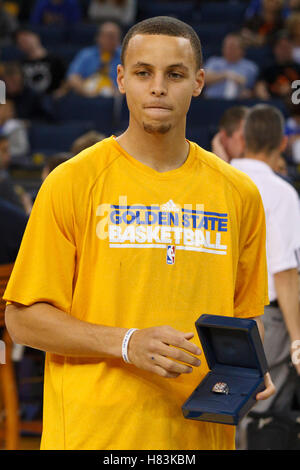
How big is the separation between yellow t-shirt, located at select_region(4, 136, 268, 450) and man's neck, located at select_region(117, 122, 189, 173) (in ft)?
0.08

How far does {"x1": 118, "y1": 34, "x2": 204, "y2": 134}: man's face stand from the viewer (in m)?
1.90

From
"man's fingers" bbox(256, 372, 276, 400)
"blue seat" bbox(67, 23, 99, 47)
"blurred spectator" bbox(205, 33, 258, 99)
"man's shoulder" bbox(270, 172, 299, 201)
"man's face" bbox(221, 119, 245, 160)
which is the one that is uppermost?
"blue seat" bbox(67, 23, 99, 47)

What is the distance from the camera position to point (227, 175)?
6.86 ft

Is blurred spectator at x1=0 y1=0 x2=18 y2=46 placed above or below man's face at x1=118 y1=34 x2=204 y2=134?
above

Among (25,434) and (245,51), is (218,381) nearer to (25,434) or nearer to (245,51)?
(25,434)

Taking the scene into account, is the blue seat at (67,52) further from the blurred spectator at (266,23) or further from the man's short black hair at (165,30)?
the man's short black hair at (165,30)

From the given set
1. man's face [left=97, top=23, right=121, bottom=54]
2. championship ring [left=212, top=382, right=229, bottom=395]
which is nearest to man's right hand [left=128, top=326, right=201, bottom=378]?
championship ring [left=212, top=382, right=229, bottom=395]

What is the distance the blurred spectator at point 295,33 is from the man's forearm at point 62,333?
7.43 m

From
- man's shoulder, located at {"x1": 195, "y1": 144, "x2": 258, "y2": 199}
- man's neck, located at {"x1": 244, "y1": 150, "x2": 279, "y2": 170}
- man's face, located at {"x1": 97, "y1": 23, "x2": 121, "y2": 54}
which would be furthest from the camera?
man's face, located at {"x1": 97, "y1": 23, "x2": 121, "y2": 54}

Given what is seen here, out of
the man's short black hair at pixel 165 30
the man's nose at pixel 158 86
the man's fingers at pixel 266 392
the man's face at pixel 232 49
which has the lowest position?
the man's fingers at pixel 266 392

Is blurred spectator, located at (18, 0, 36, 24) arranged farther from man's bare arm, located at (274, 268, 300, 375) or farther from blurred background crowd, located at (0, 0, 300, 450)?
man's bare arm, located at (274, 268, 300, 375)

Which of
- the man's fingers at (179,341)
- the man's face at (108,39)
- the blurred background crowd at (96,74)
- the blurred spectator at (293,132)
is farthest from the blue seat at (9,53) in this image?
the man's fingers at (179,341)

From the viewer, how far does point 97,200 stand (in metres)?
1.92

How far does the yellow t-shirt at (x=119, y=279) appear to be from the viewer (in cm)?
190
